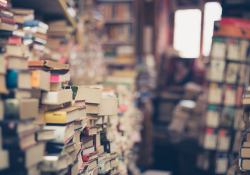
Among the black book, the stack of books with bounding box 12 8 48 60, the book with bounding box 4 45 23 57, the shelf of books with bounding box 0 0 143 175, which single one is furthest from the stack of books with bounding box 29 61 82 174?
the stack of books with bounding box 12 8 48 60

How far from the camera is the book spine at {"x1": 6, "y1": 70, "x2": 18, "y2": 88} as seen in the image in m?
1.08

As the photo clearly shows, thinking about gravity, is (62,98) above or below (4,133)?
above

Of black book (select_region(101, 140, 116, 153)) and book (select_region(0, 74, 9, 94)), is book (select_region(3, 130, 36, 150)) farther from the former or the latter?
black book (select_region(101, 140, 116, 153))

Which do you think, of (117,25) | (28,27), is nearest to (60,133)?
(28,27)

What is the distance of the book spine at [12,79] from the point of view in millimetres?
1082

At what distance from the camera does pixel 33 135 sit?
1.15 metres

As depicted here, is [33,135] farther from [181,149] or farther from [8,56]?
[181,149]

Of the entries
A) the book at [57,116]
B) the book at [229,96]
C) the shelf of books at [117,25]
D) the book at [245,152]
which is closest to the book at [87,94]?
the book at [57,116]

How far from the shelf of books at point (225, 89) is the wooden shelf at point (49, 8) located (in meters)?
2.01

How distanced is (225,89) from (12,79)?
9.88 ft

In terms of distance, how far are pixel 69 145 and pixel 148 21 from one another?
4022 mm

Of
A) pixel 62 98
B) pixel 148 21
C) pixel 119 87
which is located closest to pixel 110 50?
pixel 148 21

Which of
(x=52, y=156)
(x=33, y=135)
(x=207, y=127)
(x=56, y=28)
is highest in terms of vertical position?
(x=56, y=28)

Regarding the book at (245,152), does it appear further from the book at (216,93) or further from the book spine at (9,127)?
the book at (216,93)
